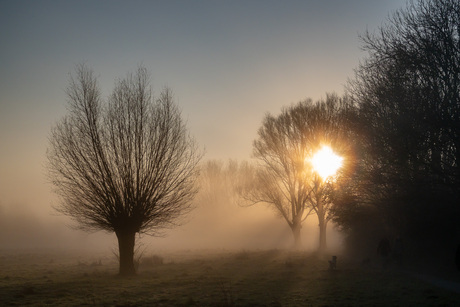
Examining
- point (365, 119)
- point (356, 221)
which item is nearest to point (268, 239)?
point (356, 221)

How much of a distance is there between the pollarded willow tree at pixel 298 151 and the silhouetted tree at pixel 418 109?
1243cm

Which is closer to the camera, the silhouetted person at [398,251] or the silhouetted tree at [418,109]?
the silhouetted tree at [418,109]

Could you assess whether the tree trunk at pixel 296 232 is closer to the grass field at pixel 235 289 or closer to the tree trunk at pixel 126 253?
the grass field at pixel 235 289

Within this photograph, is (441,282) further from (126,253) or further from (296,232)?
(296,232)

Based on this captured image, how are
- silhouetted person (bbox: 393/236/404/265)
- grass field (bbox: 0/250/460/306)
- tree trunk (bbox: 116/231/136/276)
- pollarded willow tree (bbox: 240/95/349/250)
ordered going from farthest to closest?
pollarded willow tree (bbox: 240/95/349/250), silhouetted person (bbox: 393/236/404/265), tree trunk (bbox: 116/231/136/276), grass field (bbox: 0/250/460/306)

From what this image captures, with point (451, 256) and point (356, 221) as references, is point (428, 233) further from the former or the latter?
point (356, 221)

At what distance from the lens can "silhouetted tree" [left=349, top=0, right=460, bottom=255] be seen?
14945 millimetres

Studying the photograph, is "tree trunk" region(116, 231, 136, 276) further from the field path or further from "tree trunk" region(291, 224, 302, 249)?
"tree trunk" region(291, 224, 302, 249)

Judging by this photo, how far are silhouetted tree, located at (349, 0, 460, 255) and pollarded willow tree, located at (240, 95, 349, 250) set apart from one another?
12430mm

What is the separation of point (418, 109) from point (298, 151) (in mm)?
19446

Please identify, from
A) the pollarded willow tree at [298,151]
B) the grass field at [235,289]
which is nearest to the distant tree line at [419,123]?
the grass field at [235,289]

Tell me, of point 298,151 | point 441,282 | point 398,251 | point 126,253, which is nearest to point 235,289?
point 126,253

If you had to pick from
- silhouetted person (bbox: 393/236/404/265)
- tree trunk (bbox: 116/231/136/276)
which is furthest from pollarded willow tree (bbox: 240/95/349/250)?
tree trunk (bbox: 116/231/136/276)

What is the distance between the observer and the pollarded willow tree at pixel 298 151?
3328cm
